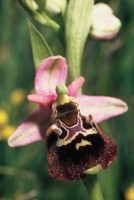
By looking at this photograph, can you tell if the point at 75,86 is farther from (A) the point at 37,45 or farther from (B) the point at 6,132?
(B) the point at 6,132

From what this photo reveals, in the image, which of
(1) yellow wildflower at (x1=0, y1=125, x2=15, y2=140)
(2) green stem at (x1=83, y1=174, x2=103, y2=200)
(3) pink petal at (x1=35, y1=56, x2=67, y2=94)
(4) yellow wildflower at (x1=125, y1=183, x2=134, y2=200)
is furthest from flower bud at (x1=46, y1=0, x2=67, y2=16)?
(4) yellow wildflower at (x1=125, y1=183, x2=134, y2=200)

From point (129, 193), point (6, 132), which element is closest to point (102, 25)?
point (6, 132)

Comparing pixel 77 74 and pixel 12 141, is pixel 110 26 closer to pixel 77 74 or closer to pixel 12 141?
pixel 77 74

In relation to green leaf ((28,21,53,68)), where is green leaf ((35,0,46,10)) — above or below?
above

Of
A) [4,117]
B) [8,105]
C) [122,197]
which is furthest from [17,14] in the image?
[122,197]

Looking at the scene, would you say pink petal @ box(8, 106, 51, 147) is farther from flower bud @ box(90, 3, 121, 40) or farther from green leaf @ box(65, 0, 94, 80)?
flower bud @ box(90, 3, 121, 40)

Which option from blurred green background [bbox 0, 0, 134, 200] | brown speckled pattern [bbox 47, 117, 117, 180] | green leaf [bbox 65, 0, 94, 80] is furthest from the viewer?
blurred green background [bbox 0, 0, 134, 200]

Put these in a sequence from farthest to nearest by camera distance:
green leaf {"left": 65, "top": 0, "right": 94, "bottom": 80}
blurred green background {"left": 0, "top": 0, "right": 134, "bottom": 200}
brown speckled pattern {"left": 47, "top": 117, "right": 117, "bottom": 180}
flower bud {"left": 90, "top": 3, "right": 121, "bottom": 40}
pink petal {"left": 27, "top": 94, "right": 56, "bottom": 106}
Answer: blurred green background {"left": 0, "top": 0, "right": 134, "bottom": 200}, flower bud {"left": 90, "top": 3, "right": 121, "bottom": 40}, green leaf {"left": 65, "top": 0, "right": 94, "bottom": 80}, pink petal {"left": 27, "top": 94, "right": 56, "bottom": 106}, brown speckled pattern {"left": 47, "top": 117, "right": 117, "bottom": 180}

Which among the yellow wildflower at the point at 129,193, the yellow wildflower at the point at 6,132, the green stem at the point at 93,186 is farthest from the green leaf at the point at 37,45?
the yellow wildflower at the point at 129,193
